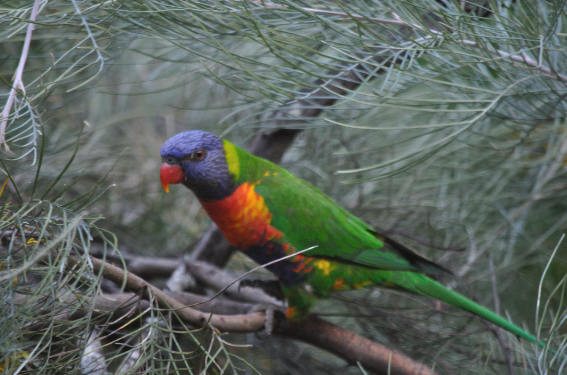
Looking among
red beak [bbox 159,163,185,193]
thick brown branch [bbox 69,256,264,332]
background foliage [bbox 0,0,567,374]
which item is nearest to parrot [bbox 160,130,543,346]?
red beak [bbox 159,163,185,193]

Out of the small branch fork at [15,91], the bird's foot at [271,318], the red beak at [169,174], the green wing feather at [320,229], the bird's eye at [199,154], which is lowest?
the bird's foot at [271,318]

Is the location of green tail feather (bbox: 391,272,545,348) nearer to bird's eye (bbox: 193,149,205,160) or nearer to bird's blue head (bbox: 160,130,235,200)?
bird's blue head (bbox: 160,130,235,200)

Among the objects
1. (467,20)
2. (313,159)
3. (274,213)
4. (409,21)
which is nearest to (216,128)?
(313,159)

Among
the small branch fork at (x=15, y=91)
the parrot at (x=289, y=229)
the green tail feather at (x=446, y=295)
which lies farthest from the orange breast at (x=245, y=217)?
the small branch fork at (x=15, y=91)

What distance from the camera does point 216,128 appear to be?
2152 millimetres

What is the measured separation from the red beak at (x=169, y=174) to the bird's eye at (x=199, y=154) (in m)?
0.06

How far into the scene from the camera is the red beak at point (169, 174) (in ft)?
4.30

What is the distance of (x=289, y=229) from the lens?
1379 mm

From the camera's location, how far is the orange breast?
1345mm

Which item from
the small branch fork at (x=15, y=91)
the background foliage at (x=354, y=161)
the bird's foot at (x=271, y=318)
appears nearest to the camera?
the small branch fork at (x=15, y=91)

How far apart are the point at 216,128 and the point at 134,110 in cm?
46

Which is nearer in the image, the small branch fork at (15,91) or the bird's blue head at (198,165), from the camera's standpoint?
the small branch fork at (15,91)

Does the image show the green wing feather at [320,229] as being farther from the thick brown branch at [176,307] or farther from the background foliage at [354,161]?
the thick brown branch at [176,307]

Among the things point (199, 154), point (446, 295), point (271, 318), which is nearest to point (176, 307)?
point (271, 318)
